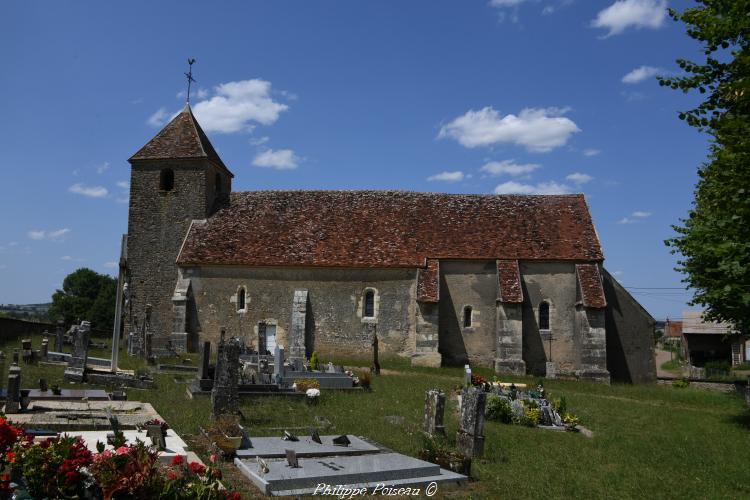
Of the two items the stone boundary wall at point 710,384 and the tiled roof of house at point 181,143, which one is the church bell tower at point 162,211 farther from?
the stone boundary wall at point 710,384

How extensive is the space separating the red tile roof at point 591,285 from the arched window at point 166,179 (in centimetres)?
1897

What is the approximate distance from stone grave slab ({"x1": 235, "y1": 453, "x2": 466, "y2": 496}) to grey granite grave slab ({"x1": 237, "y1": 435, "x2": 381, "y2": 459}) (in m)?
0.18

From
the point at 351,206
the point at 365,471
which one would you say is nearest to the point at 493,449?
the point at 365,471

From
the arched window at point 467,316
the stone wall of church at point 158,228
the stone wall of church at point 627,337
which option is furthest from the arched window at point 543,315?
the stone wall of church at point 158,228

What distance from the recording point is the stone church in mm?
25750

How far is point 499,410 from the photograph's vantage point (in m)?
14.9

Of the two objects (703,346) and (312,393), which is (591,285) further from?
(703,346)

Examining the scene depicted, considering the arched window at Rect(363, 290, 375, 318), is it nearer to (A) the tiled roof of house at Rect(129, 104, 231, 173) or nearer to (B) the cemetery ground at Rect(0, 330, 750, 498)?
(B) the cemetery ground at Rect(0, 330, 750, 498)

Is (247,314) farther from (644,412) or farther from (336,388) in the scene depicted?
(644,412)

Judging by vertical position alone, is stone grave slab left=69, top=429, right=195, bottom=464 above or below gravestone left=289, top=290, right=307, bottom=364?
below

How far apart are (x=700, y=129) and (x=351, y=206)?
56.4ft

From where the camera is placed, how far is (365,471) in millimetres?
8648

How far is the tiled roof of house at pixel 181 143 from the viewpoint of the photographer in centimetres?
2930


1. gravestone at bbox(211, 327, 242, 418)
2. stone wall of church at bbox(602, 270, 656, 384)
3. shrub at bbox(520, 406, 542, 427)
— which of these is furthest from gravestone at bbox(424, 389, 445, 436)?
stone wall of church at bbox(602, 270, 656, 384)
